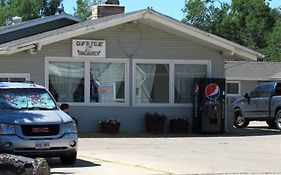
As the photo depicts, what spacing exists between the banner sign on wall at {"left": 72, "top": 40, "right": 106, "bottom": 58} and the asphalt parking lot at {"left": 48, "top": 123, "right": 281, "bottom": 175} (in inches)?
145

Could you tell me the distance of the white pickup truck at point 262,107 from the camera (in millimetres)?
27219

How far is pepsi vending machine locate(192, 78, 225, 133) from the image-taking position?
79.2ft

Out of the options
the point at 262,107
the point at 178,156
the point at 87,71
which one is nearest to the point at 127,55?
the point at 87,71

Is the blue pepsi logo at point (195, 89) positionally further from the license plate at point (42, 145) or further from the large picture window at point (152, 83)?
the license plate at point (42, 145)

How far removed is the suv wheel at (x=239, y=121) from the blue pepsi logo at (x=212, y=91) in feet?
17.0

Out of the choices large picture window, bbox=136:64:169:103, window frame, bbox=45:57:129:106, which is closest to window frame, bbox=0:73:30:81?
window frame, bbox=45:57:129:106

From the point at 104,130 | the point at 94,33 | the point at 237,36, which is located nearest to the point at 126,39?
the point at 94,33

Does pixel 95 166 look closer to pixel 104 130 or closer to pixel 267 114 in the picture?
pixel 104 130

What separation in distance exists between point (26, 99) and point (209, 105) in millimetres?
10639

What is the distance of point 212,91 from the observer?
2427 centimetres

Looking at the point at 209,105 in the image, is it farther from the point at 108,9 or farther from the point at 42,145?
the point at 42,145

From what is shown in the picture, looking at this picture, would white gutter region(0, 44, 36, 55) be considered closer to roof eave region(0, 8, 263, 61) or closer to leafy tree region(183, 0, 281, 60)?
roof eave region(0, 8, 263, 61)

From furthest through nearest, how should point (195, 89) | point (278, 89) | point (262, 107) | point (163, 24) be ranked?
1. point (262, 107)
2. point (278, 89)
3. point (195, 89)
4. point (163, 24)

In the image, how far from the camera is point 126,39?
2412 cm
